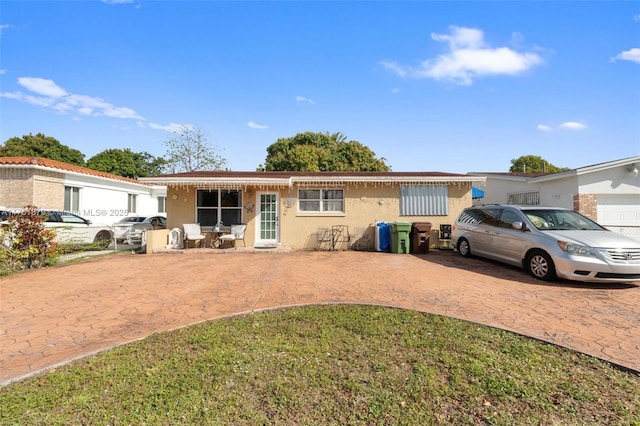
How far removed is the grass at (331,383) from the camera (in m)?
2.30

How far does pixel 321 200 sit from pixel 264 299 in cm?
726

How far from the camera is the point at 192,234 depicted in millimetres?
11242

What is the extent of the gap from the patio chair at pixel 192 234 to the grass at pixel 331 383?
312 inches

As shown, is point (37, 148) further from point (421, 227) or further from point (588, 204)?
point (588, 204)

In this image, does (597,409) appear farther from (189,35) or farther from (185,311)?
(189,35)

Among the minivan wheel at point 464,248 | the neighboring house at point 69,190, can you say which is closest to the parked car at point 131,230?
the neighboring house at point 69,190

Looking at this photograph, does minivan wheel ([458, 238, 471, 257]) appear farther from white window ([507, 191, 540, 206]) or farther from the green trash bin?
white window ([507, 191, 540, 206])

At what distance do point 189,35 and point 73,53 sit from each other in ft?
13.6

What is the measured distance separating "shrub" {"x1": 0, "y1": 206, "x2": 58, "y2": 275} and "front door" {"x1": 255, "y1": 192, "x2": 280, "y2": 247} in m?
6.39

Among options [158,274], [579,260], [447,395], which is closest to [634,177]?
[579,260]

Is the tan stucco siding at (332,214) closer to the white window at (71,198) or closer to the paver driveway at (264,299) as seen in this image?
the paver driveway at (264,299)

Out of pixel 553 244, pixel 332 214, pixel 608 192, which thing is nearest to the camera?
pixel 553 244

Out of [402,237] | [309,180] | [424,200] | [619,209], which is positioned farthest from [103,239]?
[619,209]

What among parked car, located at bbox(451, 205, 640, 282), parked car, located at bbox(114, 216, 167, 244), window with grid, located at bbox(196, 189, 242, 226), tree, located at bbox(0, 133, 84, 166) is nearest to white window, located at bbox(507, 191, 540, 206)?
parked car, located at bbox(451, 205, 640, 282)
